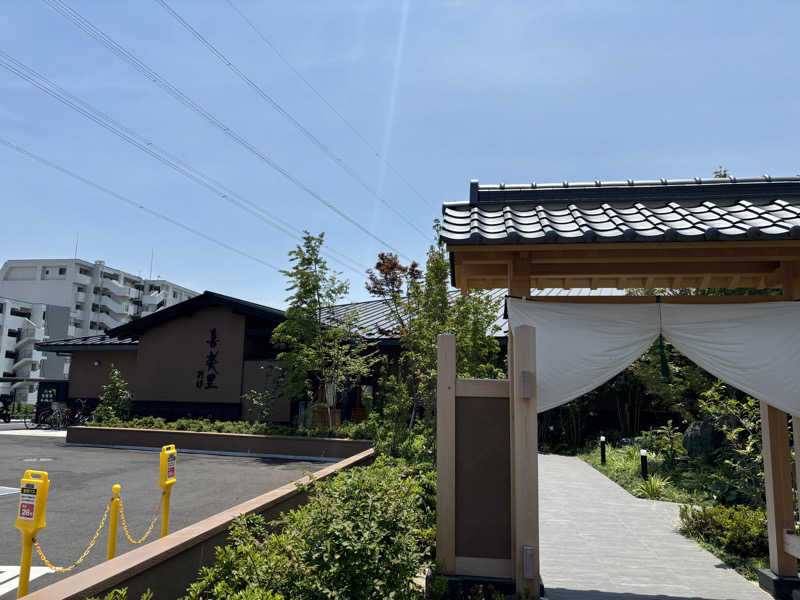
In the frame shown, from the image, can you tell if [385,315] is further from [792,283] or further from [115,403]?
[792,283]

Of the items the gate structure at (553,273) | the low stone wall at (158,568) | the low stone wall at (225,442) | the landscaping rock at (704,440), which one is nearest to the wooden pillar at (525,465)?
the gate structure at (553,273)

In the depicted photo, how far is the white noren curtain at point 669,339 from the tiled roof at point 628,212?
748 millimetres

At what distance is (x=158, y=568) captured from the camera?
4.54 metres

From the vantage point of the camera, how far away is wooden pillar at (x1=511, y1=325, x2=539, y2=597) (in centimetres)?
451

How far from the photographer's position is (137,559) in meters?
4.34

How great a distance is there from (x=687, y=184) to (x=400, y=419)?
944cm

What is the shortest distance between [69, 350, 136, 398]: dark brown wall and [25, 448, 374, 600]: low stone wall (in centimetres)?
2146

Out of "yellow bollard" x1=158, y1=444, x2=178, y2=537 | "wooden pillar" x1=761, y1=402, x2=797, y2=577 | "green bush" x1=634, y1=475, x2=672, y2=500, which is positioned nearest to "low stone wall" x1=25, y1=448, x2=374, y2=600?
"yellow bollard" x1=158, y1=444, x2=178, y2=537

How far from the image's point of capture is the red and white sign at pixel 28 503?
4277 millimetres

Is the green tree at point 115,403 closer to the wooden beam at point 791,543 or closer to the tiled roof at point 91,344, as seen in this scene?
the tiled roof at point 91,344

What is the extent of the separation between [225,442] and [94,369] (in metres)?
12.9

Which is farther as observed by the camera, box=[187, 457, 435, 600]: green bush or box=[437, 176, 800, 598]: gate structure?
box=[437, 176, 800, 598]: gate structure

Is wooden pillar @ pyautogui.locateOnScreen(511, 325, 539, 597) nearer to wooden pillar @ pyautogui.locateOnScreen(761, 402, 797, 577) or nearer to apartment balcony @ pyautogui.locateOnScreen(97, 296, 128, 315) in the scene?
wooden pillar @ pyautogui.locateOnScreen(761, 402, 797, 577)

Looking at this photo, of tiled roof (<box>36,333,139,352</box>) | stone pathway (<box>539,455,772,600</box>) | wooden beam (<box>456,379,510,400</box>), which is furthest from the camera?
tiled roof (<box>36,333,139,352</box>)
